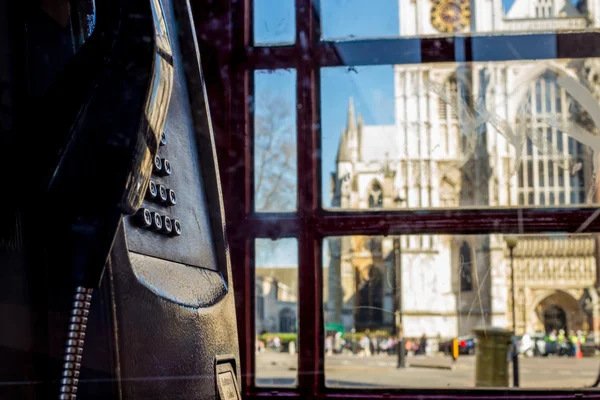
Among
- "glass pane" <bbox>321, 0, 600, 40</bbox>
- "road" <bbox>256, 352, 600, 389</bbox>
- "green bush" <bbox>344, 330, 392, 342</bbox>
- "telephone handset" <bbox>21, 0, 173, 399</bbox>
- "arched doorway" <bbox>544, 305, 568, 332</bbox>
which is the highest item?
"glass pane" <bbox>321, 0, 600, 40</bbox>

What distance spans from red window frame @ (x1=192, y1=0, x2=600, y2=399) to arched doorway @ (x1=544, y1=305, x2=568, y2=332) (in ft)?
0.52

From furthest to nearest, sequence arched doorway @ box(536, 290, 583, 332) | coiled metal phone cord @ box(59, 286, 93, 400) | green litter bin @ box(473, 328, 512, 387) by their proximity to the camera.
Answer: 1. arched doorway @ box(536, 290, 583, 332)
2. green litter bin @ box(473, 328, 512, 387)
3. coiled metal phone cord @ box(59, 286, 93, 400)

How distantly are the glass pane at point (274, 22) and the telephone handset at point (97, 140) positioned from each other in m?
0.80

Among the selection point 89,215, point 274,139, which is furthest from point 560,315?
point 89,215

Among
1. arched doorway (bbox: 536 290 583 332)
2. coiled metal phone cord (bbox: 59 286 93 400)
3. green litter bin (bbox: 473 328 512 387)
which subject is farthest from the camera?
arched doorway (bbox: 536 290 583 332)

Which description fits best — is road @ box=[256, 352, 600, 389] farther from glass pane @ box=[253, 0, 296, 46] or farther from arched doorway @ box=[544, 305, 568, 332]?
glass pane @ box=[253, 0, 296, 46]

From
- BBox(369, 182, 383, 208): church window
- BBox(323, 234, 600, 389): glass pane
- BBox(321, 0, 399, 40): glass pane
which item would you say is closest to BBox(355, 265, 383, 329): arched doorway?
BBox(323, 234, 600, 389): glass pane

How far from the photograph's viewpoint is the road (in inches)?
58.8

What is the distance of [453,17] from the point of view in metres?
1.54

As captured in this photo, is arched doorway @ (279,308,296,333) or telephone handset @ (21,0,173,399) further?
arched doorway @ (279,308,296,333)

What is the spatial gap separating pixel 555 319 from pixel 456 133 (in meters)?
0.44

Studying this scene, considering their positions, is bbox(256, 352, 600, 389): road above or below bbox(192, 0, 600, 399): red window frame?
below

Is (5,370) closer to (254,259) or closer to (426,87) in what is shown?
(254,259)

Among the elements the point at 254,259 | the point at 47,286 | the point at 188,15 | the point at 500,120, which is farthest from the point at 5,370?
the point at 500,120
